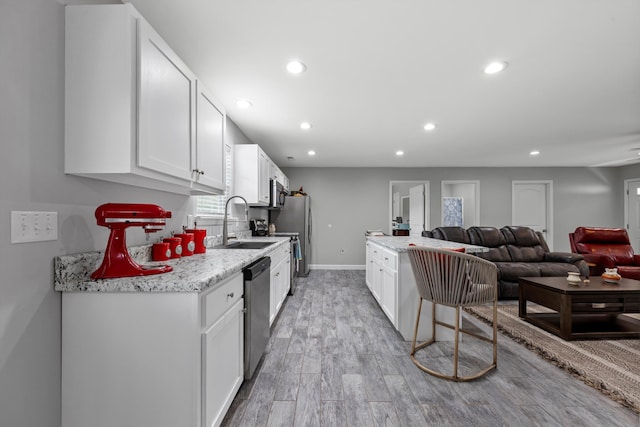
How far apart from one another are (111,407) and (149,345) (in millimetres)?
300

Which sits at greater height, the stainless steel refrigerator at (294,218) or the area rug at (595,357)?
the stainless steel refrigerator at (294,218)

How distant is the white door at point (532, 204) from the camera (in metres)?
6.45

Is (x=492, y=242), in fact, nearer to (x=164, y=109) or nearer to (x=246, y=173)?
(x=246, y=173)

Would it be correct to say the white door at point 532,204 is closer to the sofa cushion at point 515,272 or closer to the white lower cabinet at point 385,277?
the sofa cushion at point 515,272

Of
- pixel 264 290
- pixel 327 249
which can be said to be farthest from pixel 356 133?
pixel 327 249

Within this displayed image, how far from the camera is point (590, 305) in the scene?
2521 mm

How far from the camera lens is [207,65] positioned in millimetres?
2188

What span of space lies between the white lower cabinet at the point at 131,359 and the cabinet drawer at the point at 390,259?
192 cm

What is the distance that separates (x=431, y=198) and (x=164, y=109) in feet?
20.3

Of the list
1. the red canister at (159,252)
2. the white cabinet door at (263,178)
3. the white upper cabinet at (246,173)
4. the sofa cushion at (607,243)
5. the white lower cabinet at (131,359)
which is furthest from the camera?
the sofa cushion at (607,243)

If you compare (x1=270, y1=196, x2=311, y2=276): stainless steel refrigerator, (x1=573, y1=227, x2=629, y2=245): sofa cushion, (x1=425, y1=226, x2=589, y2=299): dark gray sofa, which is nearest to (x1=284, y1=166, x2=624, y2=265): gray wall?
(x1=270, y1=196, x2=311, y2=276): stainless steel refrigerator

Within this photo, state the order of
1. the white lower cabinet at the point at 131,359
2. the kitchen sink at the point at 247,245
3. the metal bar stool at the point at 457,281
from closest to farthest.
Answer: the white lower cabinet at the point at 131,359
the metal bar stool at the point at 457,281
the kitchen sink at the point at 247,245

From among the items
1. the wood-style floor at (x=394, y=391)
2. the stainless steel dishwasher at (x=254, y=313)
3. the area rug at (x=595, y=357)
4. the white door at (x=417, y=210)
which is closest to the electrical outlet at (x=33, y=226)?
the stainless steel dishwasher at (x=254, y=313)

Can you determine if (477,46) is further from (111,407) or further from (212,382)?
(111,407)
